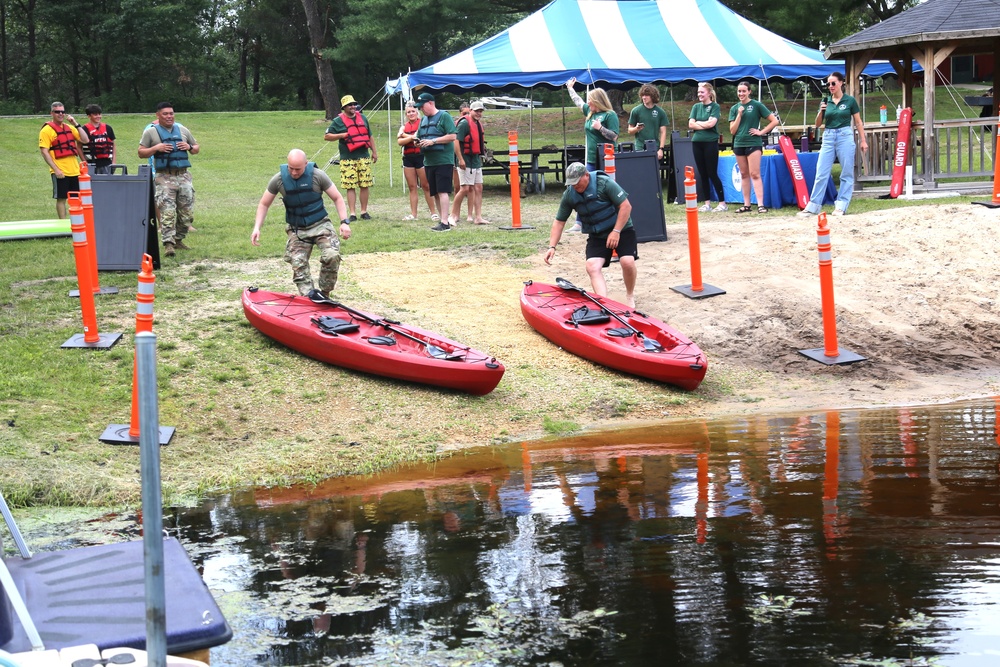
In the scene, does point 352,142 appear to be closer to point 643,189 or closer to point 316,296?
point 643,189

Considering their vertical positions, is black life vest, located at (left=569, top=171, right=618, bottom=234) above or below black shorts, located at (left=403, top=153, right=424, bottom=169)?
below

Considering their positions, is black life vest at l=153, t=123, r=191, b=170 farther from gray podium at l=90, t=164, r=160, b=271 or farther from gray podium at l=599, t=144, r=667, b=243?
gray podium at l=599, t=144, r=667, b=243

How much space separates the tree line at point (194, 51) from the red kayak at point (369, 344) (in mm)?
28139

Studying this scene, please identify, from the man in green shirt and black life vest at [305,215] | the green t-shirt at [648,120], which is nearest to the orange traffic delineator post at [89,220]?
the man in green shirt and black life vest at [305,215]

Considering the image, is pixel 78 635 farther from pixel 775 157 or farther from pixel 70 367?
pixel 775 157

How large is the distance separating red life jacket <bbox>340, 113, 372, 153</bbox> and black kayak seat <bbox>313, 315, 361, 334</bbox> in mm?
6397

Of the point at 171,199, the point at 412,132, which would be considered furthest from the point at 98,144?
the point at 412,132

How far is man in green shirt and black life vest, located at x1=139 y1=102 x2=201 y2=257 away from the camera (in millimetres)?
12945

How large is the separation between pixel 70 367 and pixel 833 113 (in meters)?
10.2

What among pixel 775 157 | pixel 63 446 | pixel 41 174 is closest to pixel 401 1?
pixel 41 174

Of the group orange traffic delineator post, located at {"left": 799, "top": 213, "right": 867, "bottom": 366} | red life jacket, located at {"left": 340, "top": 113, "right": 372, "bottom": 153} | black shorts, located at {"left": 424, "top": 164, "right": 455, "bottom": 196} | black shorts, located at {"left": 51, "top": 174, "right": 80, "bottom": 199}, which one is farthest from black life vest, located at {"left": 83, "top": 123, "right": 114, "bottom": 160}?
orange traffic delineator post, located at {"left": 799, "top": 213, "right": 867, "bottom": 366}

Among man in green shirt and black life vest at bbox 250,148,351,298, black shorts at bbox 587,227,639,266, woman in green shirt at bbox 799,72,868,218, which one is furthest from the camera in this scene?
woman in green shirt at bbox 799,72,868,218

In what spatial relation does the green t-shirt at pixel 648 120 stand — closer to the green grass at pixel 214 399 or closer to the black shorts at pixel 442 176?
the black shorts at pixel 442 176

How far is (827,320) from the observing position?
33.2ft
